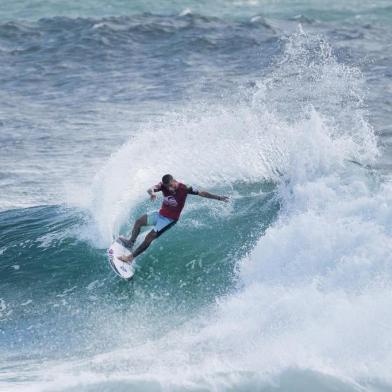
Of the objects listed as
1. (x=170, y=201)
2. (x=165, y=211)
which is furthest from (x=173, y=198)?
(x=165, y=211)

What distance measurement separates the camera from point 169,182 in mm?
13383

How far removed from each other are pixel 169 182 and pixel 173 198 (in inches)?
14.4

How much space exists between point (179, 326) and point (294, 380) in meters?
2.59

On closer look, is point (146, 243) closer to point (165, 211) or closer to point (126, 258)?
point (126, 258)

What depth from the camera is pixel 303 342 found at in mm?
10883

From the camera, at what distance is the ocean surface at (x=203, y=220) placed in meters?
10.8

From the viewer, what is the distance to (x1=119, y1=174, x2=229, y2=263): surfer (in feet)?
44.2

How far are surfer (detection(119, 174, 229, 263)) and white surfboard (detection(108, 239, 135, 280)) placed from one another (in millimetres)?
89

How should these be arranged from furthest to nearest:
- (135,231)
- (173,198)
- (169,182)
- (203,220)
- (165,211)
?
(203,220), (135,231), (165,211), (173,198), (169,182)

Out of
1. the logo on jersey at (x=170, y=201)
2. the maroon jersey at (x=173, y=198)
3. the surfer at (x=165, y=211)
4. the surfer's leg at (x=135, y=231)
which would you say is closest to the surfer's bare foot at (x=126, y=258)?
the surfer at (x=165, y=211)

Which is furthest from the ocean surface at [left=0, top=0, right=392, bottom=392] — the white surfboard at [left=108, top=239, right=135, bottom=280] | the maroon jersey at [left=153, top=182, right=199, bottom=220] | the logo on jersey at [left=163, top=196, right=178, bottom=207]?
the logo on jersey at [left=163, top=196, right=178, bottom=207]

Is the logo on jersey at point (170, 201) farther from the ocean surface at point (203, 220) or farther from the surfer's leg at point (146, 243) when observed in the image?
the ocean surface at point (203, 220)

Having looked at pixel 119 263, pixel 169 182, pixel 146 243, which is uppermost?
pixel 169 182

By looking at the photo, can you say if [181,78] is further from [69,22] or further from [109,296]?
[109,296]
